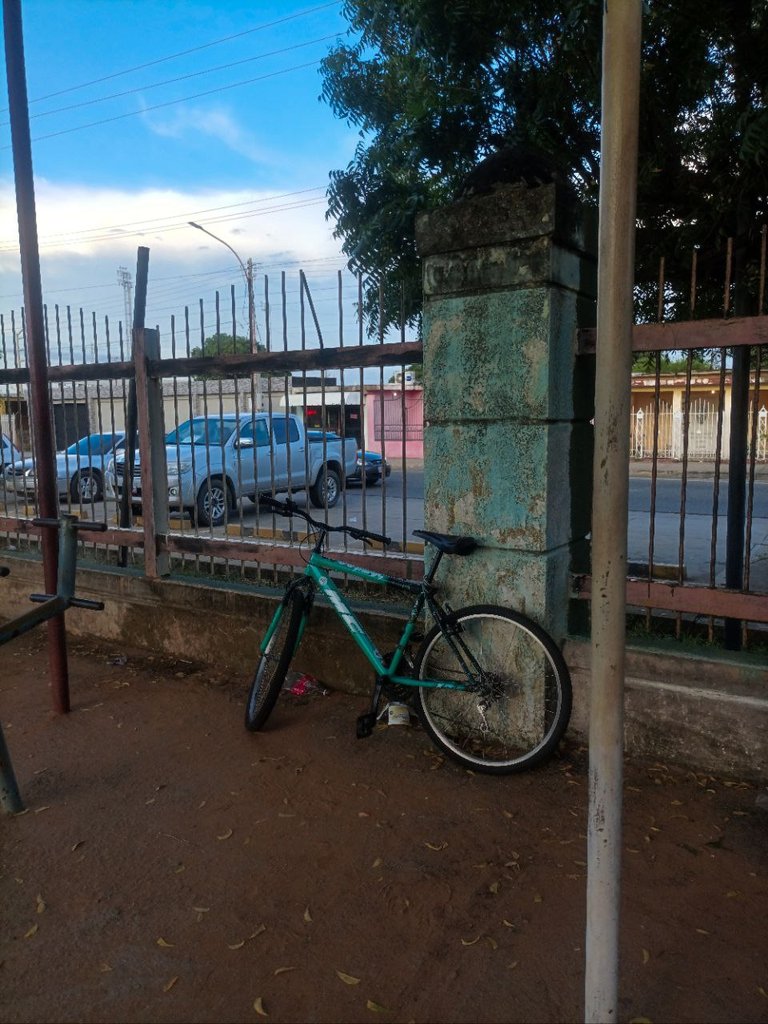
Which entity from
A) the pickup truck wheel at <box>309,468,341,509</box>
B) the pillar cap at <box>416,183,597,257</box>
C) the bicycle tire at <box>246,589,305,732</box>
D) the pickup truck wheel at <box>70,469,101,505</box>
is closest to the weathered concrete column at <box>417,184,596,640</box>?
the pillar cap at <box>416,183,597,257</box>

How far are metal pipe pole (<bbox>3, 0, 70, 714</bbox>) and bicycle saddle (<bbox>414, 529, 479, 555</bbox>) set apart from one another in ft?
6.88

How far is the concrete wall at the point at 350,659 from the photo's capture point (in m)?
3.46

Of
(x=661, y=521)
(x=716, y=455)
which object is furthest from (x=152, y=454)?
(x=661, y=521)

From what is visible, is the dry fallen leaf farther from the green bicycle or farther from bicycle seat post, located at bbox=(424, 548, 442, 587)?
bicycle seat post, located at bbox=(424, 548, 442, 587)

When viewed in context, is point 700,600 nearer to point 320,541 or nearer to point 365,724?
point 365,724

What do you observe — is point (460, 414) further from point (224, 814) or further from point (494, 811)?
point (224, 814)

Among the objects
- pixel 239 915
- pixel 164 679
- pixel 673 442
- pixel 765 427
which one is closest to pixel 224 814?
pixel 239 915

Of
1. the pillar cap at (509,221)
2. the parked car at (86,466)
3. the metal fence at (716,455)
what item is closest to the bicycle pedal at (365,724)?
the metal fence at (716,455)

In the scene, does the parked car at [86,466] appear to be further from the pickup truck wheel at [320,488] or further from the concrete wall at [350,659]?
the pickup truck wheel at [320,488]

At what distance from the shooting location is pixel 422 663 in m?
3.89

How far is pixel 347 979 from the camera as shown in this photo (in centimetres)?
239

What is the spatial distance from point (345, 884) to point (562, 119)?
4.93 metres

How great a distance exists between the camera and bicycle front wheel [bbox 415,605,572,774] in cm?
362

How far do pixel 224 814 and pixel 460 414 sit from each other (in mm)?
2165
